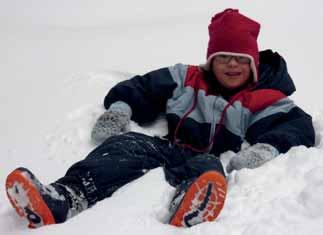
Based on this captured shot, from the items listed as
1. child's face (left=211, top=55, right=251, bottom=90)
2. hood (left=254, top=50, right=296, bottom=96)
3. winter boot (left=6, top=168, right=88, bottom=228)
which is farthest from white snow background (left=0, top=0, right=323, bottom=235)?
child's face (left=211, top=55, right=251, bottom=90)

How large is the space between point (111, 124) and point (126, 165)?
35cm

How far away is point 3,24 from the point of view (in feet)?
13.8

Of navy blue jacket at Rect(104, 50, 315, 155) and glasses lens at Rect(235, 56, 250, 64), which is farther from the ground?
glasses lens at Rect(235, 56, 250, 64)

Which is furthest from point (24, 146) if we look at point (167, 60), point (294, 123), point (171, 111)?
point (167, 60)

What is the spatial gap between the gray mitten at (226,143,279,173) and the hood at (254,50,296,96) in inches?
15.3

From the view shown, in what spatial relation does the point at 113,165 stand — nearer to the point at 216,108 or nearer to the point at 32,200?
the point at 32,200

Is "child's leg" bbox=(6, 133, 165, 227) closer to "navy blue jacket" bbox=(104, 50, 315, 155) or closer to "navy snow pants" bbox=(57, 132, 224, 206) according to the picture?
"navy snow pants" bbox=(57, 132, 224, 206)

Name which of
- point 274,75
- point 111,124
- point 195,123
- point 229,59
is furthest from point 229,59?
point 111,124

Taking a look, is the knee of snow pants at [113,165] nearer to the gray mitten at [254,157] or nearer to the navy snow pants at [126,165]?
the navy snow pants at [126,165]

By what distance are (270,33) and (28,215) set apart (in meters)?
2.75

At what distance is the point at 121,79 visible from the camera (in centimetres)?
274

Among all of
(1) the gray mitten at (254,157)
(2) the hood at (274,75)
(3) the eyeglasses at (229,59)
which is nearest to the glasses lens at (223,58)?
(3) the eyeglasses at (229,59)

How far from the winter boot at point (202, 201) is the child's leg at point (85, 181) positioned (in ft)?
0.93

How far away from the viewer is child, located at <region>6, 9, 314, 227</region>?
5.00 ft
